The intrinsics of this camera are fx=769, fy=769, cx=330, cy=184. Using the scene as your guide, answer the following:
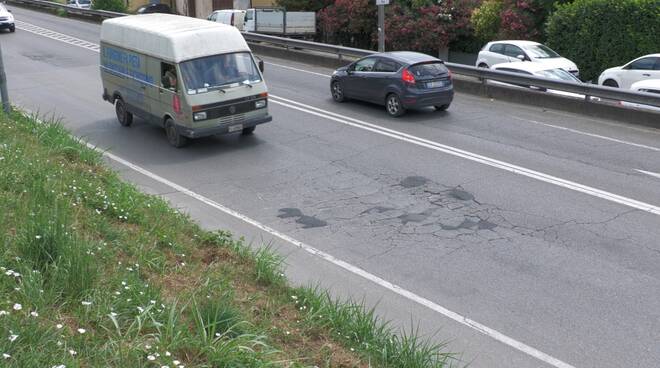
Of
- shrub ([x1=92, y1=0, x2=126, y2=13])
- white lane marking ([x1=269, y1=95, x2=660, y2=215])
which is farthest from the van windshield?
shrub ([x1=92, y1=0, x2=126, y2=13])

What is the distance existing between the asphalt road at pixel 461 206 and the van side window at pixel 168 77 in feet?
4.45

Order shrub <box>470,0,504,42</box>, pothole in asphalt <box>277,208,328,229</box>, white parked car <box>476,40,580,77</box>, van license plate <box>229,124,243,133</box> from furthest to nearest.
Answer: shrub <box>470,0,504,42</box>, white parked car <box>476,40,580,77</box>, van license plate <box>229,124,243,133</box>, pothole in asphalt <box>277,208,328,229</box>

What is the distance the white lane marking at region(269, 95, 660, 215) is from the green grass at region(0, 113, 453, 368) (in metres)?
5.69

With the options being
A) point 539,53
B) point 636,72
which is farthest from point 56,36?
point 636,72

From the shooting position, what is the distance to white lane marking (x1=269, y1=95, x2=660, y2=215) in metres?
11.9

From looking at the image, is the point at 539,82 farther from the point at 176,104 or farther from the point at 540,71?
the point at 176,104

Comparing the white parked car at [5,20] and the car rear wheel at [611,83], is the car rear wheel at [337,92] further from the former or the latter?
the white parked car at [5,20]

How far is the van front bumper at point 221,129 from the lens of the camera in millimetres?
15297

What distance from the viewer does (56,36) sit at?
35.9 meters

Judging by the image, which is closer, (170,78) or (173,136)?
(170,78)

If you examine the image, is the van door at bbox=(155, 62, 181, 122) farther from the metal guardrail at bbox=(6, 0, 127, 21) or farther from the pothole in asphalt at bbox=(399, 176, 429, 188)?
the metal guardrail at bbox=(6, 0, 127, 21)

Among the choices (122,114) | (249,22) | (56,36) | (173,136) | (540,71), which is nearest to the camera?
(173,136)

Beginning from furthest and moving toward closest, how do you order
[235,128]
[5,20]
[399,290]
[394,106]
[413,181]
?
[5,20]
[394,106]
[235,128]
[413,181]
[399,290]

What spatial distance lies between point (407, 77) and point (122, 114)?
6731 mm
